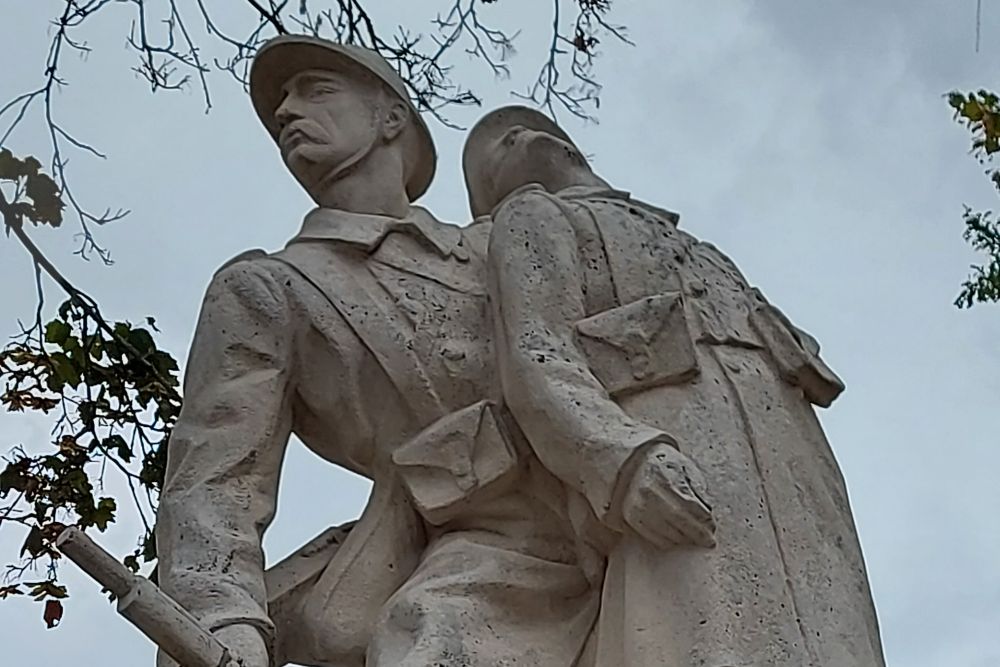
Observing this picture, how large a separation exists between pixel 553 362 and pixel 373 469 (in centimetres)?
47

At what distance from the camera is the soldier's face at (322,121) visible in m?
4.11

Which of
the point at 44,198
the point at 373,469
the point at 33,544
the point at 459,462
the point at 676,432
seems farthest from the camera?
the point at 33,544

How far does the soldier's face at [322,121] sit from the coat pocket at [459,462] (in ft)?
2.41

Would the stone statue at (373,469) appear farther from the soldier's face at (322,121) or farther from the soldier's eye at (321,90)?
the soldier's eye at (321,90)

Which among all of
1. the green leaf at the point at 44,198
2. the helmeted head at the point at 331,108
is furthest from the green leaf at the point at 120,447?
the helmeted head at the point at 331,108

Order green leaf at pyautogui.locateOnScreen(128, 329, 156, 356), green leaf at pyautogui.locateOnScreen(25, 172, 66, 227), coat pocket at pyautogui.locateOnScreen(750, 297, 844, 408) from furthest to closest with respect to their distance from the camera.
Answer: green leaf at pyautogui.locateOnScreen(128, 329, 156, 356) < green leaf at pyautogui.locateOnScreen(25, 172, 66, 227) < coat pocket at pyautogui.locateOnScreen(750, 297, 844, 408)

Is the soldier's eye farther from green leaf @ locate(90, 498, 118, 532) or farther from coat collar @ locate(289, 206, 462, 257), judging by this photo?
green leaf @ locate(90, 498, 118, 532)

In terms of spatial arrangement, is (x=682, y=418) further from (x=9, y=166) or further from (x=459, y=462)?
(x=9, y=166)

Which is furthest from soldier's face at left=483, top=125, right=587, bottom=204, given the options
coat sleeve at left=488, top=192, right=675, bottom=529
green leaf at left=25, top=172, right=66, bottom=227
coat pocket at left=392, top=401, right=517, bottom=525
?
green leaf at left=25, top=172, right=66, bottom=227

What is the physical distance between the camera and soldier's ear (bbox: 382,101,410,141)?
165 inches

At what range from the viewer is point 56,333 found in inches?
220

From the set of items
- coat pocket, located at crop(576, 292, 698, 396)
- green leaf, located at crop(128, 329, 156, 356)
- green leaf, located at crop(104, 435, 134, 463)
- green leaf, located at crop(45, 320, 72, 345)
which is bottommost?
coat pocket, located at crop(576, 292, 698, 396)

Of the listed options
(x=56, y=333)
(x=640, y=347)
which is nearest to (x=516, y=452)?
(x=640, y=347)

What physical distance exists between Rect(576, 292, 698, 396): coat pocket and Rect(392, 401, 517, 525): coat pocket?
216mm
